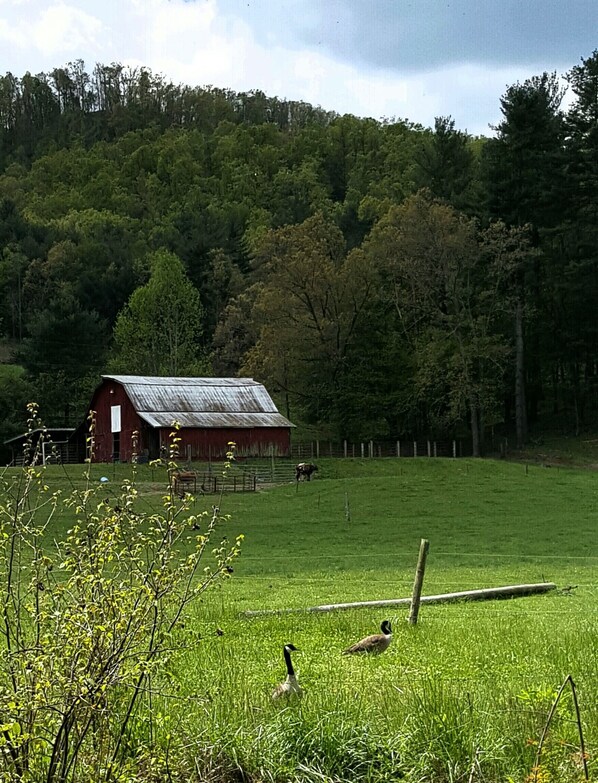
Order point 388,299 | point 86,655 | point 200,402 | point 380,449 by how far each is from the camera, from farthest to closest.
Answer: point 388,299, point 380,449, point 200,402, point 86,655

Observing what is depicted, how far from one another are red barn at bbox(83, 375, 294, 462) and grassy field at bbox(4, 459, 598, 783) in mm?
29954

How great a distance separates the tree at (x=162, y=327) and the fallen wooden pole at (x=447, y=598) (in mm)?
63842

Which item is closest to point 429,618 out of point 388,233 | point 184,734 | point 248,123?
point 184,734

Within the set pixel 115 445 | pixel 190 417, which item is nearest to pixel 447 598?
pixel 190 417

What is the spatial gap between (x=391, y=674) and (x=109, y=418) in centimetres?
5437

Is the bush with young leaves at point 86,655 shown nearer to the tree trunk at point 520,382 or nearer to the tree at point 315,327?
the tree trunk at point 520,382

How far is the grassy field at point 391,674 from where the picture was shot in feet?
21.7

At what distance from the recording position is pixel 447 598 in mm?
16141

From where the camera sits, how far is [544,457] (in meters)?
56.8

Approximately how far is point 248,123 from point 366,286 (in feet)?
294

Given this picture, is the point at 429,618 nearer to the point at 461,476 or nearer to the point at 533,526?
the point at 533,526

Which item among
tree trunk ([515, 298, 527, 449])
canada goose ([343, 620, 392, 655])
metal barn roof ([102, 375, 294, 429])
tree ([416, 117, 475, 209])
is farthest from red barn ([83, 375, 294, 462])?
canada goose ([343, 620, 392, 655])

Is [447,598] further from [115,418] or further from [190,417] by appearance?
[115,418]

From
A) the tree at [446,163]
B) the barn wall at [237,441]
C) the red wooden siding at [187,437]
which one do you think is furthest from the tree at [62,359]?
the tree at [446,163]
